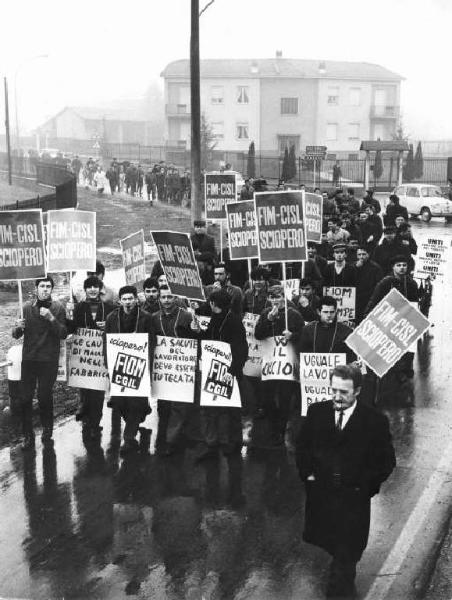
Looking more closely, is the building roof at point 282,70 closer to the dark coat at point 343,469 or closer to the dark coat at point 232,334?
the dark coat at point 232,334

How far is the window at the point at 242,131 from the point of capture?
78875 millimetres

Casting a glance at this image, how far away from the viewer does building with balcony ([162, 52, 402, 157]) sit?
257ft

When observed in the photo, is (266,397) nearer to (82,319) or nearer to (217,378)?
(217,378)

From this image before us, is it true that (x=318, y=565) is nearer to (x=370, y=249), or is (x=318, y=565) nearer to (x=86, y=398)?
→ (x=86, y=398)

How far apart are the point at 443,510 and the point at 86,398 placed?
4274mm

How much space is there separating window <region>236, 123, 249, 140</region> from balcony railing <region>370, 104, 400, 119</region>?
478 inches

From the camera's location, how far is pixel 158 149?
261 feet

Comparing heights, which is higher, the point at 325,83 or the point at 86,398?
the point at 325,83

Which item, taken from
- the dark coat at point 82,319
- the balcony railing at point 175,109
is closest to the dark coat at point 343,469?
the dark coat at point 82,319

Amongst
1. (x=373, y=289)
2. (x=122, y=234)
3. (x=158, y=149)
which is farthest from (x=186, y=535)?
(x=158, y=149)

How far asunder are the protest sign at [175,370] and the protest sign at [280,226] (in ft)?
5.17

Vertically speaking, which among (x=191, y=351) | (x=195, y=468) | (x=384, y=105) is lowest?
(x=195, y=468)

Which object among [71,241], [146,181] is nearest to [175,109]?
[146,181]

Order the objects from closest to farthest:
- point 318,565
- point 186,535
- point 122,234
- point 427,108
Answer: point 318,565 → point 186,535 → point 122,234 → point 427,108
